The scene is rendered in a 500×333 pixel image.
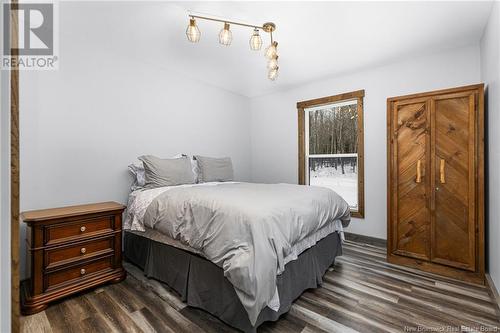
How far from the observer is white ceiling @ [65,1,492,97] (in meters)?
2.03

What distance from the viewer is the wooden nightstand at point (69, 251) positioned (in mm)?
1809

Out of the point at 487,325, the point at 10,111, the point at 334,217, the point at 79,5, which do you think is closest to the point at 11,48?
the point at 10,111

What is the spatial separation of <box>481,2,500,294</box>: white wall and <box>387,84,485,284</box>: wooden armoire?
0.26 ft

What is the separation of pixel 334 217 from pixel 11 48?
2.47 meters

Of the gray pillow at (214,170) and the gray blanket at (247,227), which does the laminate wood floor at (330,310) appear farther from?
the gray pillow at (214,170)

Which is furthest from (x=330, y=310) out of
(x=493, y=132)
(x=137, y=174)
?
(x=137, y=174)

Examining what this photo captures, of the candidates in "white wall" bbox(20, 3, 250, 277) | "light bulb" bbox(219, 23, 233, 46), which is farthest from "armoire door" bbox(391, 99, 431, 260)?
"white wall" bbox(20, 3, 250, 277)

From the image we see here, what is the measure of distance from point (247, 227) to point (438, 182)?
2191 mm

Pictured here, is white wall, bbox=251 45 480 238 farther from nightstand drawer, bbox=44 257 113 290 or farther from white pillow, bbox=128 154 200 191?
nightstand drawer, bbox=44 257 113 290

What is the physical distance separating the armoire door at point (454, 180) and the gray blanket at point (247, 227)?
3.73ft

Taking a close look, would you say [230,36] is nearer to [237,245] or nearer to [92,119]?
[237,245]

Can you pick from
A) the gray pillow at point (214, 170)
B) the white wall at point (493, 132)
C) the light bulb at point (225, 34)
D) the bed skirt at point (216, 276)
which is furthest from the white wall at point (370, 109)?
the light bulb at point (225, 34)

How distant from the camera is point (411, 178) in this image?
2.57m

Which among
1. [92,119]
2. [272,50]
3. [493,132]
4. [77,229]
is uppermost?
[272,50]
